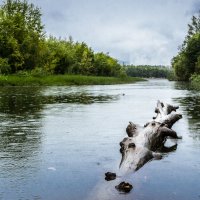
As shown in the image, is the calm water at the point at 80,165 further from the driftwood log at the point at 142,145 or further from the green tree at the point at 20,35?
the green tree at the point at 20,35

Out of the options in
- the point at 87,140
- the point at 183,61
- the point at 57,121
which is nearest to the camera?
the point at 87,140

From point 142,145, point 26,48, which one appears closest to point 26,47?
point 26,48

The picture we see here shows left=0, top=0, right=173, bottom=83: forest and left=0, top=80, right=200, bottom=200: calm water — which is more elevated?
left=0, top=0, right=173, bottom=83: forest

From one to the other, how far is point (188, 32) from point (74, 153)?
108706 mm

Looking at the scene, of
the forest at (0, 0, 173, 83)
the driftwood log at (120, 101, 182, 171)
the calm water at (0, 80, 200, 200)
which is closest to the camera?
the calm water at (0, 80, 200, 200)

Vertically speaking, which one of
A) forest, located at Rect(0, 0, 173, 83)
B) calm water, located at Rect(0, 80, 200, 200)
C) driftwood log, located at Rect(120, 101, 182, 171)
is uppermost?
forest, located at Rect(0, 0, 173, 83)

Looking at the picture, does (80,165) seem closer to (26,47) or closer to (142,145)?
(142,145)

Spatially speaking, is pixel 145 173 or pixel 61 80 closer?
pixel 145 173

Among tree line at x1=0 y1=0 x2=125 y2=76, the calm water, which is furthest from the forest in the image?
the calm water

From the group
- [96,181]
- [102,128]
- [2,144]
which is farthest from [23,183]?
[102,128]

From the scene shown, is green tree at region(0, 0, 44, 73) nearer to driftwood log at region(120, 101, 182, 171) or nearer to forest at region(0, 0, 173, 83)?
forest at region(0, 0, 173, 83)

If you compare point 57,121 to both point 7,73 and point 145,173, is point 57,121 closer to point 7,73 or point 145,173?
point 145,173

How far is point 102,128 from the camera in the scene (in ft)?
42.7

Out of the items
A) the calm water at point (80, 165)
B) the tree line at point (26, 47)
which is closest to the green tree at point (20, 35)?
the tree line at point (26, 47)
